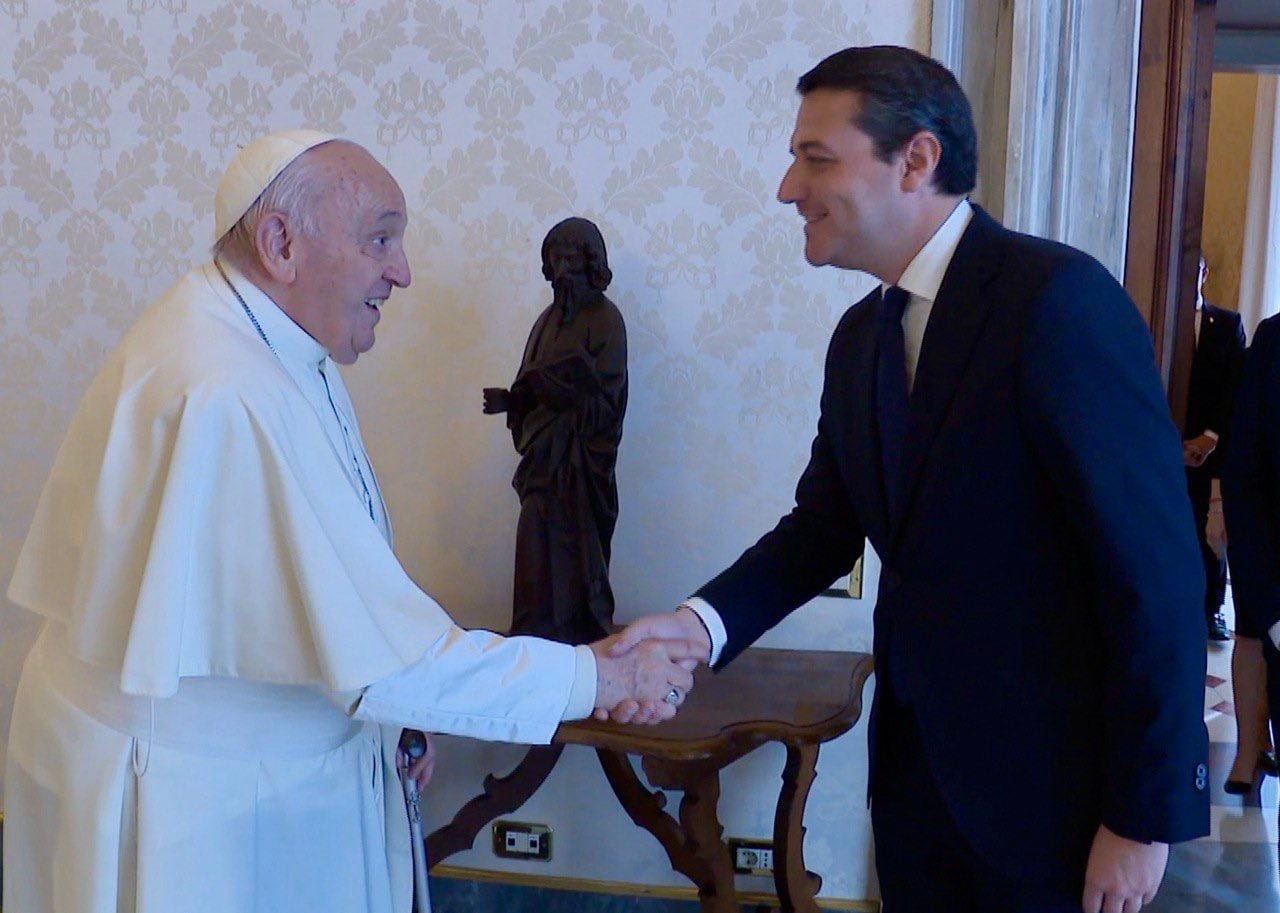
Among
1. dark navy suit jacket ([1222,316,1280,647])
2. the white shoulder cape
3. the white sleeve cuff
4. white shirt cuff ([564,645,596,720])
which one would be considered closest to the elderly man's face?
the white shoulder cape

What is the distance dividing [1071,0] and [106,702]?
7.24 ft

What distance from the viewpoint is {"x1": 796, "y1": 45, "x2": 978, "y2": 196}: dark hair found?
154 cm

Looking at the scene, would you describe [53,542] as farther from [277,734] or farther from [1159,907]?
[1159,907]

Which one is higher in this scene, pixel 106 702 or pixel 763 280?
pixel 763 280

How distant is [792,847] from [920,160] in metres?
1.46

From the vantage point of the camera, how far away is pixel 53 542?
1.71 m

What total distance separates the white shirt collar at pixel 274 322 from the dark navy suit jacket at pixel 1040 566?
31.8 inches

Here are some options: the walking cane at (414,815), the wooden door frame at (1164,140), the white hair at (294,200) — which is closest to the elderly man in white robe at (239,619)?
the white hair at (294,200)

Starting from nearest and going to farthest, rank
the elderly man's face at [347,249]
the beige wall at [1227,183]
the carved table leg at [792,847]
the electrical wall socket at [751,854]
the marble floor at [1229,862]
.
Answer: the elderly man's face at [347,249]
the carved table leg at [792,847]
the electrical wall socket at [751,854]
the marble floor at [1229,862]
the beige wall at [1227,183]

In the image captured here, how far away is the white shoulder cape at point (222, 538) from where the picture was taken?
1504mm

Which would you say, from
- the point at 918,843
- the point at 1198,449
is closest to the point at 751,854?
the point at 918,843

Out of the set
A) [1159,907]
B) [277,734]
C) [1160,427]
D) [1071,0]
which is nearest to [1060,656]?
[1160,427]

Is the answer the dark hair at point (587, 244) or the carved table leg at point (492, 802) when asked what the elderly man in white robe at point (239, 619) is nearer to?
the dark hair at point (587, 244)

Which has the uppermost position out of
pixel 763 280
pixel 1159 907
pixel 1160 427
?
pixel 763 280
